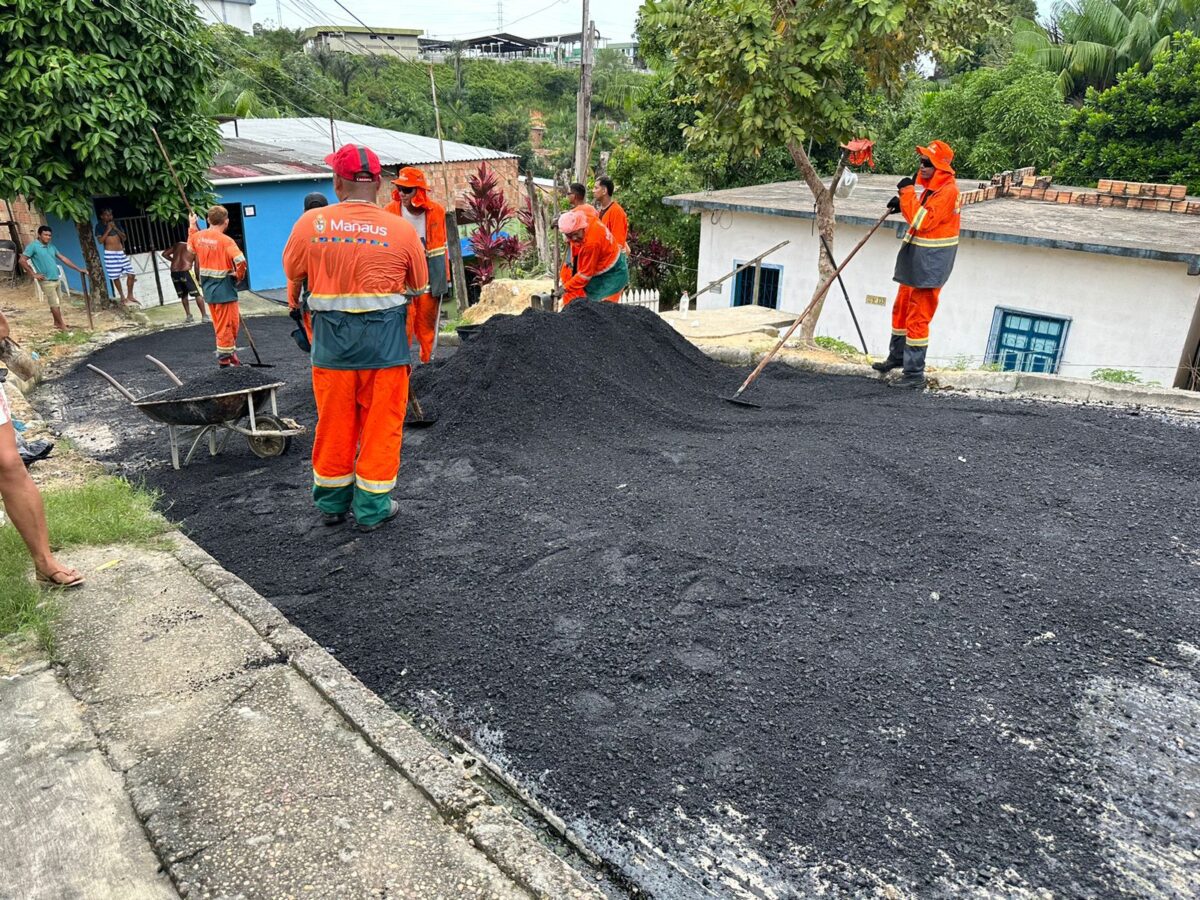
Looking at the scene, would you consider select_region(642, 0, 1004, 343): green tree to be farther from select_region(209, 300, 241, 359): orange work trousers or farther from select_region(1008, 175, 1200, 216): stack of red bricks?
select_region(1008, 175, 1200, 216): stack of red bricks

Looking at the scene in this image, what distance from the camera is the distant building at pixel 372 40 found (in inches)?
2046

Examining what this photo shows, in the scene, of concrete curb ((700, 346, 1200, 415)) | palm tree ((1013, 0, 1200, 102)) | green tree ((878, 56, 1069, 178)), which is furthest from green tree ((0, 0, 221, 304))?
palm tree ((1013, 0, 1200, 102))

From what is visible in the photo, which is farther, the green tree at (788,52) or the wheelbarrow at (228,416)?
the green tree at (788,52)

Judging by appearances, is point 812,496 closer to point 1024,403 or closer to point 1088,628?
point 1088,628

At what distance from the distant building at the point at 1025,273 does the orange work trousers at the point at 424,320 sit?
648 centimetres

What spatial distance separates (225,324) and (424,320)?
6.97ft

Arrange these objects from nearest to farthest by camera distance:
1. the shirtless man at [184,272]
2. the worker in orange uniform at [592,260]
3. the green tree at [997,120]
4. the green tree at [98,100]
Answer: the worker in orange uniform at [592,260] < the green tree at [98,100] < the shirtless man at [184,272] < the green tree at [997,120]

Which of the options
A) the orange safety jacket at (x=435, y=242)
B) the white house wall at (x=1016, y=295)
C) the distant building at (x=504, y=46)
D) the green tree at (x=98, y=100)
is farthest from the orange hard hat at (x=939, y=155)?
the distant building at (x=504, y=46)

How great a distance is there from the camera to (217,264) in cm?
762

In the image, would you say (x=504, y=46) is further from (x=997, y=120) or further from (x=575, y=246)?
(x=575, y=246)

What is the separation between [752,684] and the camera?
2.97 meters

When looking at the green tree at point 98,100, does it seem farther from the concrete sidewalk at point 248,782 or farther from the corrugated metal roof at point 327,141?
the concrete sidewalk at point 248,782

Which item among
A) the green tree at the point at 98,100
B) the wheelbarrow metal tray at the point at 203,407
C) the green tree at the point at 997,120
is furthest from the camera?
the green tree at the point at 997,120

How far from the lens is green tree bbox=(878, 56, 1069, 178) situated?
17328mm
